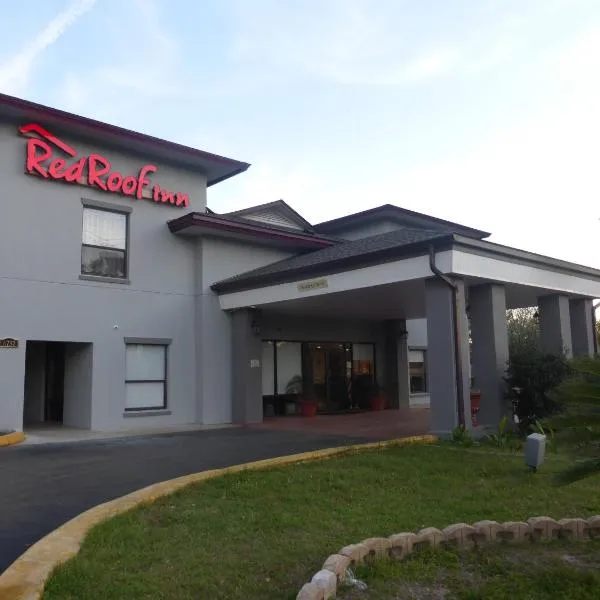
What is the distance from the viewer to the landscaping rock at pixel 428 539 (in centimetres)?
545

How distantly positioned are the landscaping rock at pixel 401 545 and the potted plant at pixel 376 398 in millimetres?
16682

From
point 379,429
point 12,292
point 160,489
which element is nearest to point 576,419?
point 160,489

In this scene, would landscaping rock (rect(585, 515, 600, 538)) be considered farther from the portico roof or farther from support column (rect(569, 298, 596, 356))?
support column (rect(569, 298, 596, 356))

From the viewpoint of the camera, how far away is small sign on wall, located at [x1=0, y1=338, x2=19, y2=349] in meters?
14.0

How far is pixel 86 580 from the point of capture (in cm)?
460

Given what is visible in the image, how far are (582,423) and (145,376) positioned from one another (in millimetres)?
12845

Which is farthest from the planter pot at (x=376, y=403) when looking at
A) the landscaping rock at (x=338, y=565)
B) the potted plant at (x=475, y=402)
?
the landscaping rock at (x=338, y=565)

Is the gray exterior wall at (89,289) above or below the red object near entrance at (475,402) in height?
above

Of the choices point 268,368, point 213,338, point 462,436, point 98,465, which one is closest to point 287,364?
point 268,368

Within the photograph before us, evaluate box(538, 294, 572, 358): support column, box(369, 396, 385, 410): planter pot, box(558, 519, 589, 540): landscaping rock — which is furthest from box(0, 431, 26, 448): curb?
box(538, 294, 572, 358): support column

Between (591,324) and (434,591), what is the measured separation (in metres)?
14.7

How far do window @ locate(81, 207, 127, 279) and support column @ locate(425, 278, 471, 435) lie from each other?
801cm

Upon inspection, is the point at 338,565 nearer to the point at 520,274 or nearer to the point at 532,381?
the point at 532,381

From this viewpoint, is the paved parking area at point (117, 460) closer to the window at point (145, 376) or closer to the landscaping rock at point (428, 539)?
the window at point (145, 376)
